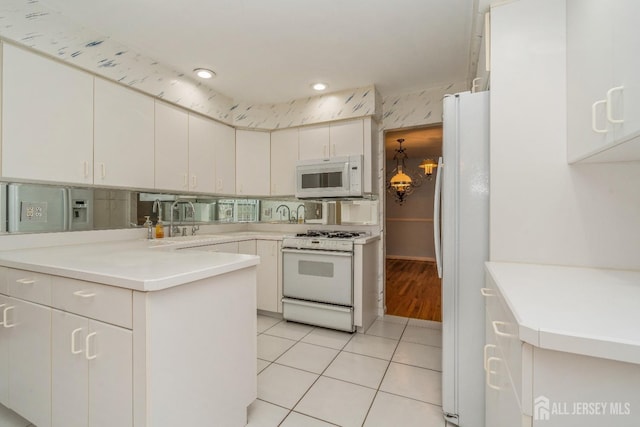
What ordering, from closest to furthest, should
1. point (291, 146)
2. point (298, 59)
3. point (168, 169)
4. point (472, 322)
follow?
point (472, 322) < point (298, 59) < point (168, 169) < point (291, 146)

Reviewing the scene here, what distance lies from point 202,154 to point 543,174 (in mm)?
2956

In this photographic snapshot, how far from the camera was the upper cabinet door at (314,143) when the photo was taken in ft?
10.8

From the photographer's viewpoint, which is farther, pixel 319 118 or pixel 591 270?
pixel 319 118

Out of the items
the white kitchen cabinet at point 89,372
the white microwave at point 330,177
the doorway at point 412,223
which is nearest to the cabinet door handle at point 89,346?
the white kitchen cabinet at point 89,372

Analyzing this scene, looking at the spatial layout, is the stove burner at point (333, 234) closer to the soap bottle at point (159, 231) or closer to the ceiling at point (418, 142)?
the soap bottle at point (159, 231)

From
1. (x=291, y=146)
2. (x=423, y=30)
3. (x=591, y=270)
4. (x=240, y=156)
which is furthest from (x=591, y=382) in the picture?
(x=240, y=156)

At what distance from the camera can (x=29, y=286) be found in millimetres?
1393

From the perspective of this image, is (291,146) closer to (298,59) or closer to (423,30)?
(298,59)

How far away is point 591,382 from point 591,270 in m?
0.90

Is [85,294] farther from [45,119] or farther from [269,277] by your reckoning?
[269,277]

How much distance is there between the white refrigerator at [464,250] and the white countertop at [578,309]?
33 cm

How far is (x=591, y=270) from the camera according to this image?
4.26 feet

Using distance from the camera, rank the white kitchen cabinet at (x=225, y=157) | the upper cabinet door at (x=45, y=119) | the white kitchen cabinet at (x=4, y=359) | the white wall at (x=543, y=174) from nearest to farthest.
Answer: the white wall at (x=543, y=174) → the white kitchen cabinet at (x=4, y=359) → the upper cabinet door at (x=45, y=119) → the white kitchen cabinet at (x=225, y=157)

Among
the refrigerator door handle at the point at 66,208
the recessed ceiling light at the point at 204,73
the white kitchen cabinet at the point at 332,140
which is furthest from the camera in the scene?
the white kitchen cabinet at the point at 332,140
